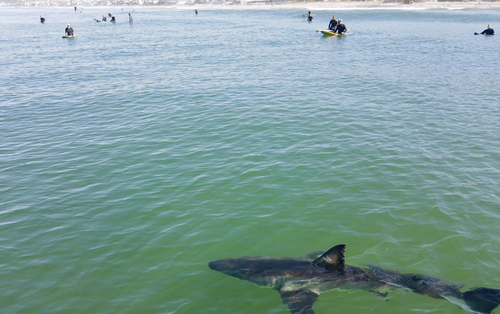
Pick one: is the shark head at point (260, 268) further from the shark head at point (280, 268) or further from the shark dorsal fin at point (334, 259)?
the shark dorsal fin at point (334, 259)

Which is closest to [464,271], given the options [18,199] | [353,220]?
[353,220]

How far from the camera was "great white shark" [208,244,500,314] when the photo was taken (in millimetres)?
8289

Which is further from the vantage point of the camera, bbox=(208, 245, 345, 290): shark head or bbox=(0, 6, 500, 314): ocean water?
bbox=(0, 6, 500, 314): ocean water

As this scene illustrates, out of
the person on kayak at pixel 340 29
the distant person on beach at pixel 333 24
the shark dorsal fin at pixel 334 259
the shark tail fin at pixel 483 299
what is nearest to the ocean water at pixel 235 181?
the shark tail fin at pixel 483 299

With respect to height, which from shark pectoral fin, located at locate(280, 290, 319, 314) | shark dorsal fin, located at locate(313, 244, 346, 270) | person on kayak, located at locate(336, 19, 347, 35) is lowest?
shark pectoral fin, located at locate(280, 290, 319, 314)

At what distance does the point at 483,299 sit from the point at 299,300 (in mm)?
4052

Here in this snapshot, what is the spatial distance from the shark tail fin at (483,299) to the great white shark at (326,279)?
0.28 feet

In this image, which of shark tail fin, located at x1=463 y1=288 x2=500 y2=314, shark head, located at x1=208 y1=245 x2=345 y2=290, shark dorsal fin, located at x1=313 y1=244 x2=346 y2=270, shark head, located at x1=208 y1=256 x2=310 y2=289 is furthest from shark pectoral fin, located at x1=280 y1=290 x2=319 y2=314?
Answer: shark tail fin, located at x1=463 y1=288 x2=500 y2=314

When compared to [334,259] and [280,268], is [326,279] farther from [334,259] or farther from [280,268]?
[280,268]

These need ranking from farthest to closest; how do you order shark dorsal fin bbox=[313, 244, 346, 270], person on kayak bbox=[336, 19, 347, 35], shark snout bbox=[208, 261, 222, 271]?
person on kayak bbox=[336, 19, 347, 35] → shark snout bbox=[208, 261, 222, 271] → shark dorsal fin bbox=[313, 244, 346, 270]

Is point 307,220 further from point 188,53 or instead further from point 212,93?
point 188,53

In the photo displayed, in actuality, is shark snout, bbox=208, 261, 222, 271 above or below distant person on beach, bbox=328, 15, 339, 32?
below

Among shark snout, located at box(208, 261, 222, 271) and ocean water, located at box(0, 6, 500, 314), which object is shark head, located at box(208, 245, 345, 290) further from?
ocean water, located at box(0, 6, 500, 314)

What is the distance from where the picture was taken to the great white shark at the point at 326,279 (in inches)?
326
